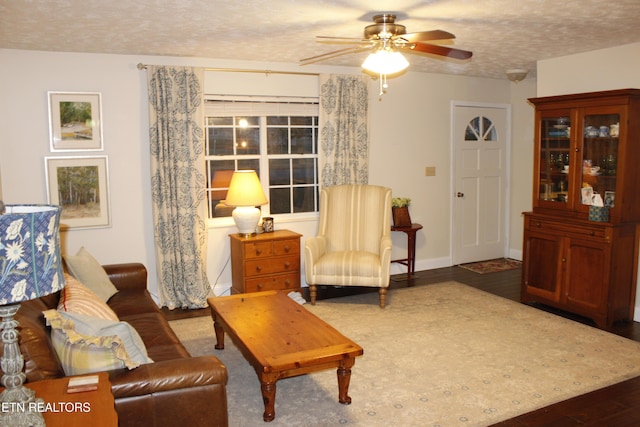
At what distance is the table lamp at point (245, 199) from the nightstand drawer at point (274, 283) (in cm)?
46

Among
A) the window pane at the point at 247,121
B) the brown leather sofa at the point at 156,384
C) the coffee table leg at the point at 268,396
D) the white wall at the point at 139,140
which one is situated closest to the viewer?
the brown leather sofa at the point at 156,384

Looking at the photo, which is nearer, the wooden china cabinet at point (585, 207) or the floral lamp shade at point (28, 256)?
the floral lamp shade at point (28, 256)

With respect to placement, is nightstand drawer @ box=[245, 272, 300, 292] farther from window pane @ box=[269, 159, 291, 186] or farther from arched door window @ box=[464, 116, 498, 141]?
arched door window @ box=[464, 116, 498, 141]

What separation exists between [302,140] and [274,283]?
62.1 inches

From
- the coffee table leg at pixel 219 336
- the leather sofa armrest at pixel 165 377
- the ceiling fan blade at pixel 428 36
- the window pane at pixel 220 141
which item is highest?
the ceiling fan blade at pixel 428 36

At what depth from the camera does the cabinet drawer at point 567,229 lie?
4395 mm

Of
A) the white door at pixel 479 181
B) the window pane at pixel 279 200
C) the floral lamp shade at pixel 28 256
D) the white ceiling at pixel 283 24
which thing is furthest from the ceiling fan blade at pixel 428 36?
the white door at pixel 479 181

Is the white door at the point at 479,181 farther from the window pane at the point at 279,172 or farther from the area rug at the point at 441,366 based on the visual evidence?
the window pane at the point at 279,172

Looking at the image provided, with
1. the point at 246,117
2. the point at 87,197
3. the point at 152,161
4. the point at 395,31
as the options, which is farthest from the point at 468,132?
the point at 87,197

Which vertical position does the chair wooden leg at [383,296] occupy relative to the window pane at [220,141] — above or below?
below

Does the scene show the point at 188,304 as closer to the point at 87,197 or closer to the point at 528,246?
the point at 87,197

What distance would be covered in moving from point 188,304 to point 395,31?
3.09 m

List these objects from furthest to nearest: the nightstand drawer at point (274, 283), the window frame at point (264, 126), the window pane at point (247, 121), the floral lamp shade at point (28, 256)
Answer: the window pane at point (247, 121)
the window frame at point (264, 126)
the nightstand drawer at point (274, 283)
the floral lamp shade at point (28, 256)

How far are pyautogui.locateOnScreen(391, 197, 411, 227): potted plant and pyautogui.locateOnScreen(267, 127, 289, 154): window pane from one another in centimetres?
134
